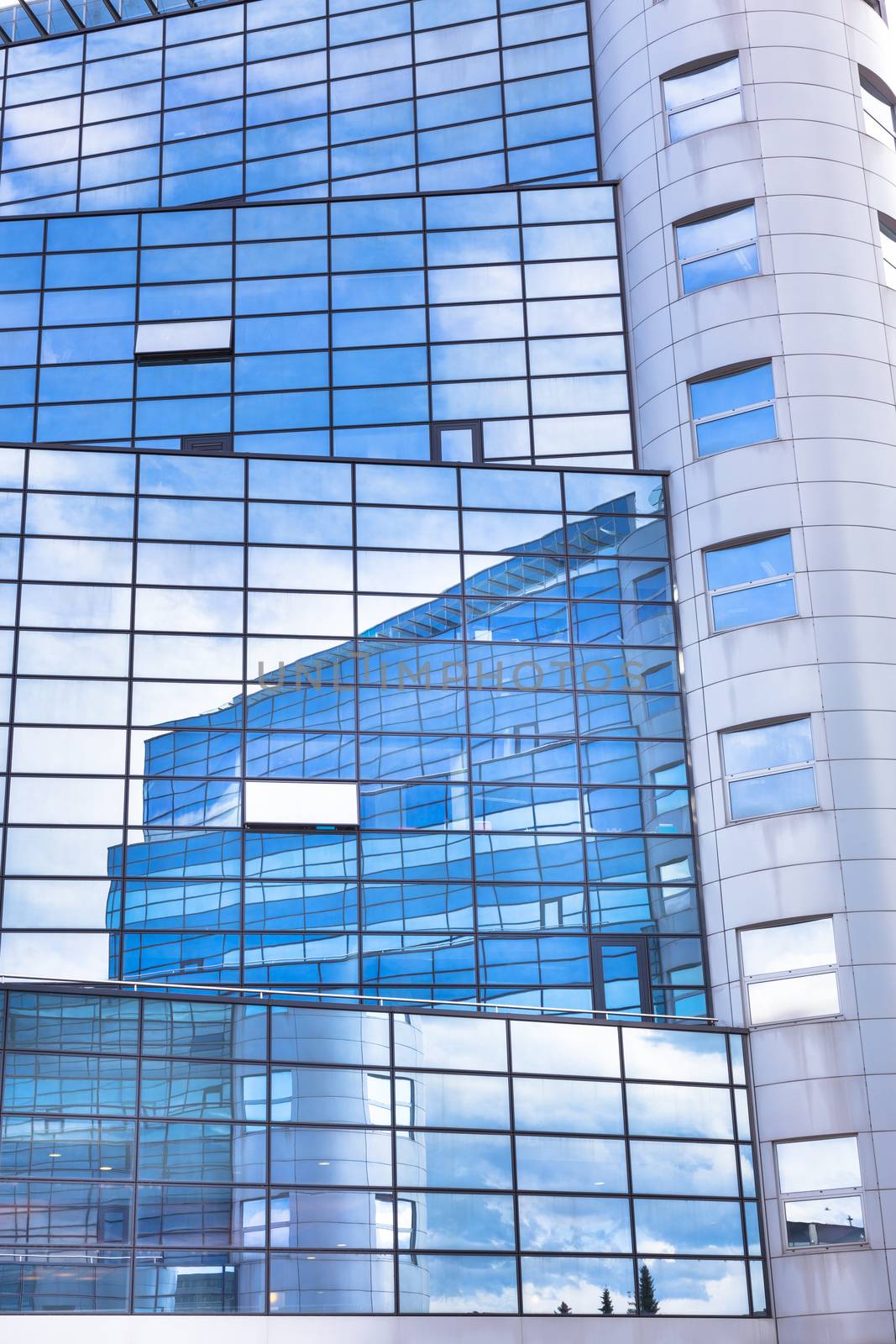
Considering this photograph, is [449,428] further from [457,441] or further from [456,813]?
[456,813]

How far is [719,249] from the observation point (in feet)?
125

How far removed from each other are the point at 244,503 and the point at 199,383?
5711 millimetres

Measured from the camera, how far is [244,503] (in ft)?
120

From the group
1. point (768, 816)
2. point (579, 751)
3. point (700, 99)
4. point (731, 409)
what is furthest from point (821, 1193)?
point (700, 99)

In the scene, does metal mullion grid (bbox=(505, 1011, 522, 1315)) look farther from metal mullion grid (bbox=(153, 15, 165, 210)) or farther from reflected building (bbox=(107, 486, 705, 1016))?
metal mullion grid (bbox=(153, 15, 165, 210))

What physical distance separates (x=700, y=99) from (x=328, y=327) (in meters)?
10.5

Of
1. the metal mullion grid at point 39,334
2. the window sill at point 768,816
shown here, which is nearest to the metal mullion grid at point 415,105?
the metal mullion grid at point 39,334

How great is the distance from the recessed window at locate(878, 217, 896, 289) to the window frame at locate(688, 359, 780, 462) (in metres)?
4.01

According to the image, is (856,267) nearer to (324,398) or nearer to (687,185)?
(687,185)

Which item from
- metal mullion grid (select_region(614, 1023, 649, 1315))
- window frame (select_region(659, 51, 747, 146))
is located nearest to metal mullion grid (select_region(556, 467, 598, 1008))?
metal mullion grid (select_region(614, 1023, 649, 1315))

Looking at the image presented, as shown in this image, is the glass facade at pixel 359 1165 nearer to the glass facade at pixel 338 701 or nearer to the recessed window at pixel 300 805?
the glass facade at pixel 338 701

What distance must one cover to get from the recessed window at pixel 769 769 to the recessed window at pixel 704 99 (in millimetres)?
14912

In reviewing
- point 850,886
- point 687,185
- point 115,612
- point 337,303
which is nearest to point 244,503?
point 115,612

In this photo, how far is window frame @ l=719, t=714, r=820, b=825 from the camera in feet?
108
